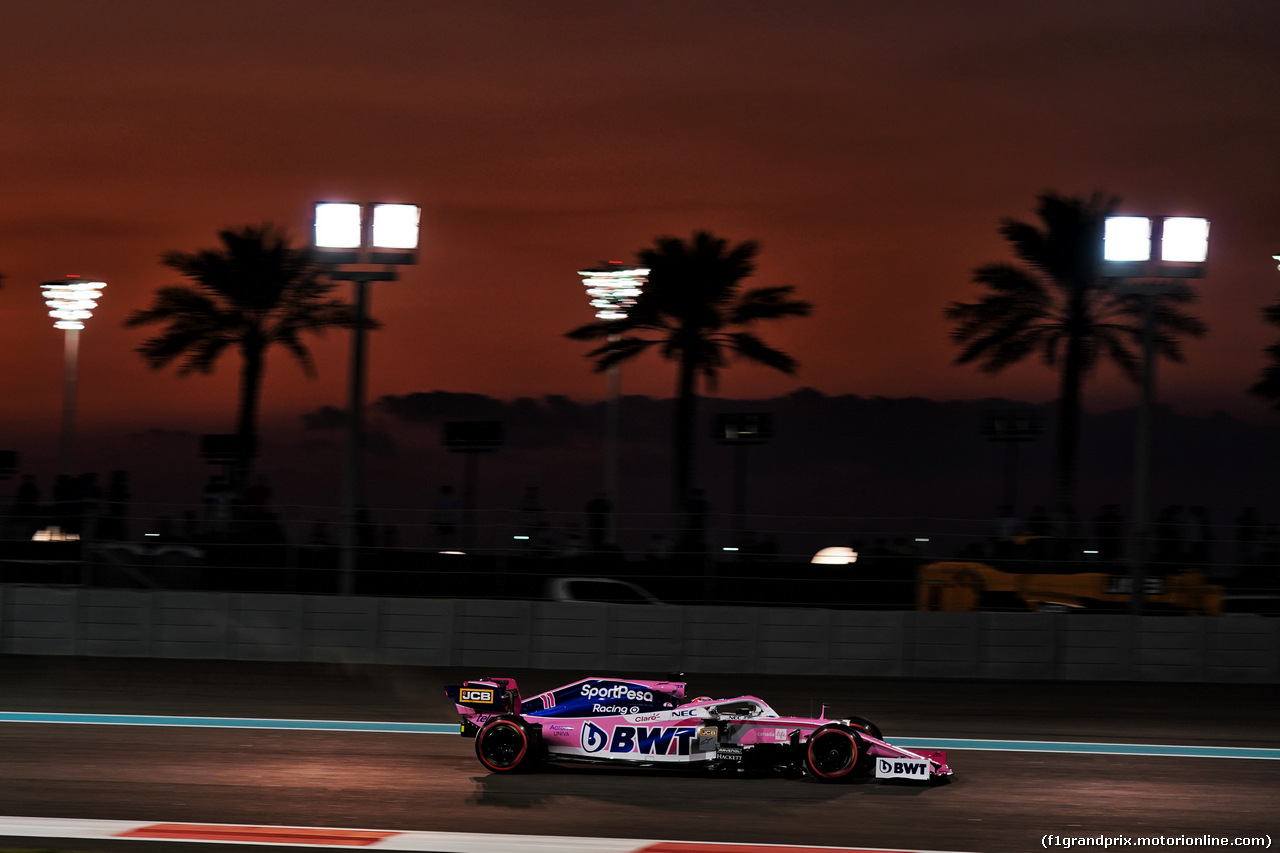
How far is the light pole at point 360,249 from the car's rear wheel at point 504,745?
28.6 feet

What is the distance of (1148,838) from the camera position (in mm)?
7805

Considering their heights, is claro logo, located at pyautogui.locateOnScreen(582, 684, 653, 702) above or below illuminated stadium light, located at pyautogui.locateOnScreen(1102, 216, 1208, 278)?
below

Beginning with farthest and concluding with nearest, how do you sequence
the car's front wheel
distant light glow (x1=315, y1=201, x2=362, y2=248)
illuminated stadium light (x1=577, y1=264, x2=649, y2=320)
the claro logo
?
illuminated stadium light (x1=577, y1=264, x2=649, y2=320), distant light glow (x1=315, y1=201, x2=362, y2=248), the claro logo, the car's front wheel

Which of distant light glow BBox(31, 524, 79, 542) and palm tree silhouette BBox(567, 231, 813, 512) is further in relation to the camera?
palm tree silhouette BBox(567, 231, 813, 512)

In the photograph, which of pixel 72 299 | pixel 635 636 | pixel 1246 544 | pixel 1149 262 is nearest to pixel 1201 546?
pixel 1246 544

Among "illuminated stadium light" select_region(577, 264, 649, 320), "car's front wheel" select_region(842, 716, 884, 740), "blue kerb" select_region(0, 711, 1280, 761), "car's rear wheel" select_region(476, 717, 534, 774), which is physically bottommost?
"blue kerb" select_region(0, 711, 1280, 761)

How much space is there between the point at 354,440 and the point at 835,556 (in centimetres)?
641

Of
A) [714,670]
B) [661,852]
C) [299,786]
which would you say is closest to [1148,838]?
[661,852]

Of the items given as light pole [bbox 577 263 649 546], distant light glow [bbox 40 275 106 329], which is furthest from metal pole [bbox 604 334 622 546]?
distant light glow [bbox 40 275 106 329]

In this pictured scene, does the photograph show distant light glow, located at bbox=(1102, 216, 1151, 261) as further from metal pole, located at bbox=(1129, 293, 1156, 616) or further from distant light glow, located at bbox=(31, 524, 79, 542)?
distant light glow, located at bbox=(31, 524, 79, 542)

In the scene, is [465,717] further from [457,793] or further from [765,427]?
[765,427]

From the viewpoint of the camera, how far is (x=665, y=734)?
29.9 feet

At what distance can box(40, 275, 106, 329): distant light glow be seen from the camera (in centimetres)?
2345

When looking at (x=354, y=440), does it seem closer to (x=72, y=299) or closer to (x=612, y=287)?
(x=612, y=287)
